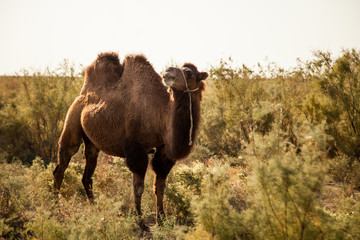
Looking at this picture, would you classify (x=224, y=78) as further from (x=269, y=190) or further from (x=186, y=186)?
(x=269, y=190)

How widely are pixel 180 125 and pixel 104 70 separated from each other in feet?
7.84

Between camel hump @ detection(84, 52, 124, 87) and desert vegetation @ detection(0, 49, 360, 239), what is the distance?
87.4 inches

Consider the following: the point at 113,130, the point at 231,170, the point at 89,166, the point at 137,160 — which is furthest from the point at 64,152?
the point at 231,170

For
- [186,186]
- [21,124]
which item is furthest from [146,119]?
[21,124]

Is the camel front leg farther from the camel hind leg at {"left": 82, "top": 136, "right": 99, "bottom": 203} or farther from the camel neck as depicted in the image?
the camel hind leg at {"left": 82, "top": 136, "right": 99, "bottom": 203}

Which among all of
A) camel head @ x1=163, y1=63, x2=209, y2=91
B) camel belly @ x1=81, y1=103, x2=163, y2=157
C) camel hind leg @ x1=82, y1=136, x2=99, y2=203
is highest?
camel head @ x1=163, y1=63, x2=209, y2=91

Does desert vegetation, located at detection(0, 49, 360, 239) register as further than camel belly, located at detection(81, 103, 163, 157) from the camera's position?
No

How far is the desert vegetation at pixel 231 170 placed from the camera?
8.54 feet

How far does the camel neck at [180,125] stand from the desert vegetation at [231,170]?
0.57m

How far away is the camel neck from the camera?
14.7 ft

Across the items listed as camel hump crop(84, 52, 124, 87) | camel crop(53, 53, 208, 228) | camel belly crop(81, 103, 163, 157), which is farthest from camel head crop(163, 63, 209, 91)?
camel hump crop(84, 52, 124, 87)

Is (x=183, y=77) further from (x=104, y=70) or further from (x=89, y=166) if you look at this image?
(x=89, y=166)

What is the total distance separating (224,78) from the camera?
10.7 metres

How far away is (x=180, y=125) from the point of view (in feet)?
14.7
